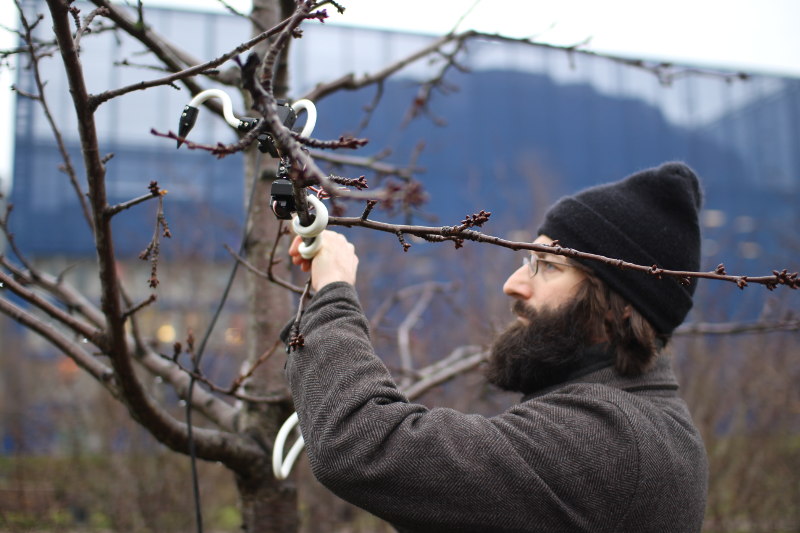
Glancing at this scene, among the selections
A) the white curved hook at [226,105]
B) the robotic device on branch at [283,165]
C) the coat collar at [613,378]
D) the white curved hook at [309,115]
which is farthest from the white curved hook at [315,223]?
the coat collar at [613,378]

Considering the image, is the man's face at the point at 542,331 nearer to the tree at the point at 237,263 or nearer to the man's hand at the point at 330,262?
the tree at the point at 237,263

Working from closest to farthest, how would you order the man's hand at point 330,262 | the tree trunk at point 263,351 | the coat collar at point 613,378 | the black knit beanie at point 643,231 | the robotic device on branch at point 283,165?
1. the robotic device on branch at point 283,165
2. the man's hand at point 330,262
3. the coat collar at point 613,378
4. the black knit beanie at point 643,231
5. the tree trunk at point 263,351

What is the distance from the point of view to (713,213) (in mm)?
16656

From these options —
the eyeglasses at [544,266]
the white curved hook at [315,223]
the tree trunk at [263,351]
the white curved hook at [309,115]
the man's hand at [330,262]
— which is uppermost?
the white curved hook at [309,115]

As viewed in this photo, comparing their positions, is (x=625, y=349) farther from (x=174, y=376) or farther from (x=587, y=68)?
(x=587, y=68)

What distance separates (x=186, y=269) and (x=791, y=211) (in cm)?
1416

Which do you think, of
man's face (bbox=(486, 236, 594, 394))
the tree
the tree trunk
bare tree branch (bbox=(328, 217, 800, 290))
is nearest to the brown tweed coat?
the tree

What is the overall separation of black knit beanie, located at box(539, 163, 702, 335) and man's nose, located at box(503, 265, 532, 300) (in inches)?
6.2

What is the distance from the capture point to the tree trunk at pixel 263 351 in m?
2.40

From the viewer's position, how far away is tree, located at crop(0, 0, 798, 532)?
1287mm

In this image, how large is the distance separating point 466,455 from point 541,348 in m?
A: 0.55

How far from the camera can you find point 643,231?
212 cm

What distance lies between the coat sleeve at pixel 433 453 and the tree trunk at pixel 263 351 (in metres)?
0.83

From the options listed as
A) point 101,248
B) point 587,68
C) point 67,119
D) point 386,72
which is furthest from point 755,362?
point 587,68
